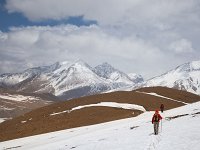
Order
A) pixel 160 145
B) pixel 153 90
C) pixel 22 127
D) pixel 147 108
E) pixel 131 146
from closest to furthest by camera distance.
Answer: pixel 160 145 → pixel 131 146 → pixel 22 127 → pixel 147 108 → pixel 153 90

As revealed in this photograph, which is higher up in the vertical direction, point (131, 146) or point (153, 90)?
point (153, 90)

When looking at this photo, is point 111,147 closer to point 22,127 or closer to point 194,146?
point 194,146

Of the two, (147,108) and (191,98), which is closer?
(147,108)

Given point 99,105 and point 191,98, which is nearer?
point 99,105

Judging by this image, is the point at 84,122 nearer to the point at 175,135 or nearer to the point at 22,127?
the point at 22,127

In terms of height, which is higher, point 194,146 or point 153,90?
point 153,90

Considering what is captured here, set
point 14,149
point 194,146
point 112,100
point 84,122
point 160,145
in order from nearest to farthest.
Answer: point 194,146, point 160,145, point 14,149, point 84,122, point 112,100

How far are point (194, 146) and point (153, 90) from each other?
82.8 meters

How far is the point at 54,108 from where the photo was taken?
90.2m

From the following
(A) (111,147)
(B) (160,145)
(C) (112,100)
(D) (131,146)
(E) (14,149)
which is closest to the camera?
(B) (160,145)

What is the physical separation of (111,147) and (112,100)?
190 feet

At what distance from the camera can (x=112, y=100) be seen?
291ft

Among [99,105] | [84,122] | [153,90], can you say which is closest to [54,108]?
[99,105]

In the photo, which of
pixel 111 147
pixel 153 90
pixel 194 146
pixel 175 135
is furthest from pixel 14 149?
pixel 153 90
